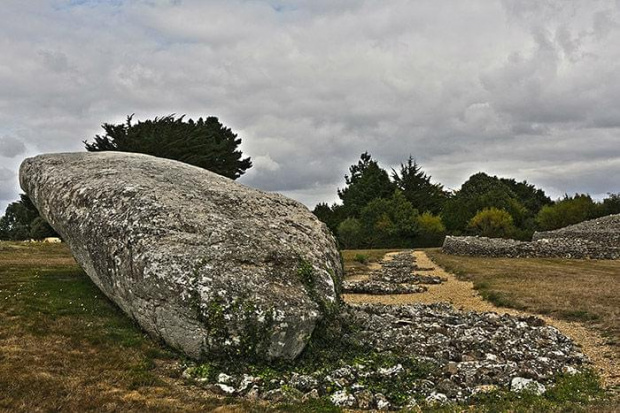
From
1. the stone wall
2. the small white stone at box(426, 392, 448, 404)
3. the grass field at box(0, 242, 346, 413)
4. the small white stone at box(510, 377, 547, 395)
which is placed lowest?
the small white stone at box(426, 392, 448, 404)

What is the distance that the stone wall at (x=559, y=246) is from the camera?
116 feet

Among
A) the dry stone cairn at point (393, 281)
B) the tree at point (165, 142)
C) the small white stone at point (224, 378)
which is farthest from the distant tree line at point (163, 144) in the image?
the small white stone at point (224, 378)

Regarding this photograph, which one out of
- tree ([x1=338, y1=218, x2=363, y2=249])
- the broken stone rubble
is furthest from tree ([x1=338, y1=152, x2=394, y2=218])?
the broken stone rubble

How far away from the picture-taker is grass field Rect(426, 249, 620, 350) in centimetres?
1445

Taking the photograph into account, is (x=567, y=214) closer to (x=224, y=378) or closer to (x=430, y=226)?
(x=430, y=226)

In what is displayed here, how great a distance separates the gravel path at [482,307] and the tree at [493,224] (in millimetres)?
26364

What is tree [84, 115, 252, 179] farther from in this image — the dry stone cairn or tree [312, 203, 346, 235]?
tree [312, 203, 346, 235]

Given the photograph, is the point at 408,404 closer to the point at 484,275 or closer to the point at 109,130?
the point at 484,275

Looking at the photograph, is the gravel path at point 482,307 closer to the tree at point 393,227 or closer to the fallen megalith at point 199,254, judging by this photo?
the fallen megalith at point 199,254

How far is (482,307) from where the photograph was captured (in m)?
16.7

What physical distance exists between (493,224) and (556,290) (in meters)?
35.6

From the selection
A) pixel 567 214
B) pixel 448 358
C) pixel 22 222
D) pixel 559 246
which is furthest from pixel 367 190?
pixel 448 358

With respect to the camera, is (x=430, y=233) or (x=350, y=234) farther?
(x=350, y=234)

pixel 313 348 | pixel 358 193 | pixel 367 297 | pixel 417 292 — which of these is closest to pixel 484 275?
pixel 417 292
